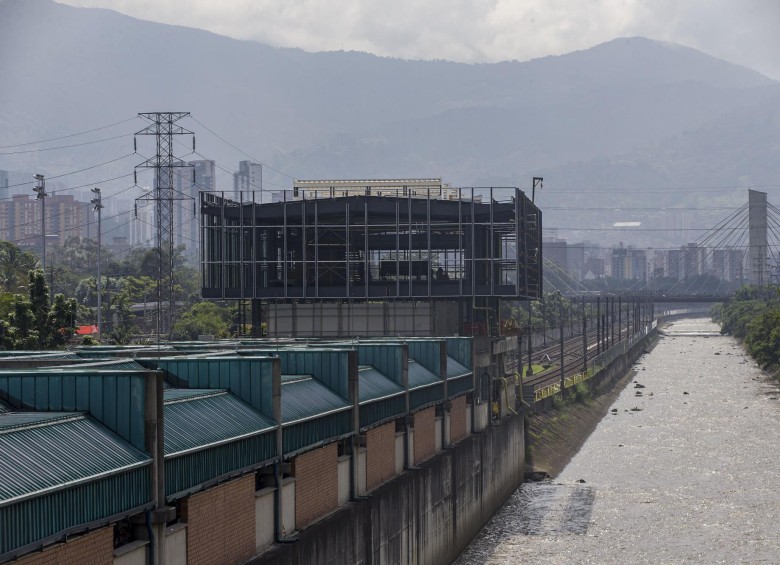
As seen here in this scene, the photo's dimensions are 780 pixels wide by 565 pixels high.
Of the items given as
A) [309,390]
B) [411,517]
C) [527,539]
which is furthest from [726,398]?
[309,390]

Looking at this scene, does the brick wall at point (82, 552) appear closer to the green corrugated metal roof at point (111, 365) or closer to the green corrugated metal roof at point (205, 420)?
the green corrugated metal roof at point (205, 420)

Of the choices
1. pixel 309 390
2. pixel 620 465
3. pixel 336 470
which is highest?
pixel 309 390

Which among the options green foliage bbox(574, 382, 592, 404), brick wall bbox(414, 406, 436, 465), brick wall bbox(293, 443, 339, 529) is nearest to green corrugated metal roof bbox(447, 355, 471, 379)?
brick wall bbox(414, 406, 436, 465)

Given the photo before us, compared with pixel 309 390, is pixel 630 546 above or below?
below

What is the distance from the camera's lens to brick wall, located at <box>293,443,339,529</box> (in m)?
36.2

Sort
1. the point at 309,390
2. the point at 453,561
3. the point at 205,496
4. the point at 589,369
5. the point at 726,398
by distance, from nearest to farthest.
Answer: the point at 205,496, the point at 309,390, the point at 453,561, the point at 726,398, the point at 589,369

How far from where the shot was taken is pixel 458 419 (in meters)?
66.2

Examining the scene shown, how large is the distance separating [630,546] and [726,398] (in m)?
99.4

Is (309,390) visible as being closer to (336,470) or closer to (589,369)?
(336,470)

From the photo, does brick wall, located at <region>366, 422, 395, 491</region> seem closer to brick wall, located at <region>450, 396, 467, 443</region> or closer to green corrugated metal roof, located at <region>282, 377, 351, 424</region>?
green corrugated metal roof, located at <region>282, 377, 351, 424</region>

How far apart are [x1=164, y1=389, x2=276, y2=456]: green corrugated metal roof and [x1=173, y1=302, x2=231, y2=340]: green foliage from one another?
4311 inches

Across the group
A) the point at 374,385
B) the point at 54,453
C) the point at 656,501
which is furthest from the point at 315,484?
the point at 656,501

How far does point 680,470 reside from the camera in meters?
94.2

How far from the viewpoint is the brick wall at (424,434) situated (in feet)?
178
